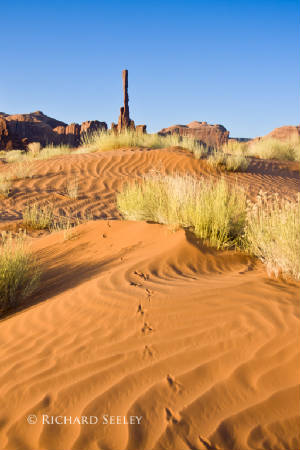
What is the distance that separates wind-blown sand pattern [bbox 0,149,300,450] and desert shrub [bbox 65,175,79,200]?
19.9ft

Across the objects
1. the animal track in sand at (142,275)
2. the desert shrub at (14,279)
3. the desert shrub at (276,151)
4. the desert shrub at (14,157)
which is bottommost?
the desert shrub at (14,279)

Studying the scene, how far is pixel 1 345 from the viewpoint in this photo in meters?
2.79

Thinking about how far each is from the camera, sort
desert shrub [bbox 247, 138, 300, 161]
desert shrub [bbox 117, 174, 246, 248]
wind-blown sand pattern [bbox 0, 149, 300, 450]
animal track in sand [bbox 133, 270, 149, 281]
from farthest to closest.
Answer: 1. desert shrub [bbox 247, 138, 300, 161]
2. desert shrub [bbox 117, 174, 246, 248]
3. animal track in sand [bbox 133, 270, 149, 281]
4. wind-blown sand pattern [bbox 0, 149, 300, 450]

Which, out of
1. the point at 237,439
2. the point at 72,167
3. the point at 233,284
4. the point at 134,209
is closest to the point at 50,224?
the point at 134,209

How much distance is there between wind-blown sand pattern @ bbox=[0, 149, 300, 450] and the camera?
5.42ft

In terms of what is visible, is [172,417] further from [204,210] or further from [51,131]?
[51,131]

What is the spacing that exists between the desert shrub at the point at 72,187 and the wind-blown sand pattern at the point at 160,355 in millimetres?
6058

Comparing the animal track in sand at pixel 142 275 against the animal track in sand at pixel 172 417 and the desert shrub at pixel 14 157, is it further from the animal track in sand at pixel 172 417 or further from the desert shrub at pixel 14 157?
the desert shrub at pixel 14 157

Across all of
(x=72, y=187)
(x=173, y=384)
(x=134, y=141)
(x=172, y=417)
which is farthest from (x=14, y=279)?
(x=134, y=141)

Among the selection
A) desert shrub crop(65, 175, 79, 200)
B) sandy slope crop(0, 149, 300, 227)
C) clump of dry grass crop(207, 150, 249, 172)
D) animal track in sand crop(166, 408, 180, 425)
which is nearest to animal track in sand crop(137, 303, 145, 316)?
animal track in sand crop(166, 408, 180, 425)

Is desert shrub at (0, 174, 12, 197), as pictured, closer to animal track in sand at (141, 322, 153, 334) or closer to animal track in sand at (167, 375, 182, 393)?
animal track in sand at (141, 322, 153, 334)

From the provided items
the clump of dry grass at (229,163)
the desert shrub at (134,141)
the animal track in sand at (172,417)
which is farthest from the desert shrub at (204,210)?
the desert shrub at (134,141)

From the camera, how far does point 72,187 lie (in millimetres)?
10484

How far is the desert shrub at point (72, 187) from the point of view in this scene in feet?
33.4
